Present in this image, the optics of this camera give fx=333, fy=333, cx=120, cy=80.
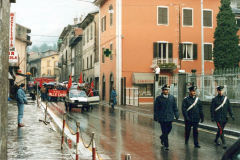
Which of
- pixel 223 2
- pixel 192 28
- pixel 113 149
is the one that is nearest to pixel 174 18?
pixel 192 28

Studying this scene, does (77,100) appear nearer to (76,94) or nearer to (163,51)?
(76,94)

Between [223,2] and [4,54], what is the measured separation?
26678 millimetres

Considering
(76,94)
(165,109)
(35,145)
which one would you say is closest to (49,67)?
(76,94)

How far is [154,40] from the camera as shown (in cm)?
3231

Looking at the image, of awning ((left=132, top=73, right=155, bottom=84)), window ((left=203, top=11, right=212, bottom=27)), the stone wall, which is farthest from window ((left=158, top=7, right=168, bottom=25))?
the stone wall

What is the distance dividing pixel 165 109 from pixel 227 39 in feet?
72.1

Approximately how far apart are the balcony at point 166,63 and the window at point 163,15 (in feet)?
11.9

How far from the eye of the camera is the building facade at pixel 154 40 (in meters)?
31.8

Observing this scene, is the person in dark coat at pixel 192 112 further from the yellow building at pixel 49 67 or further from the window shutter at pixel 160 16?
the yellow building at pixel 49 67

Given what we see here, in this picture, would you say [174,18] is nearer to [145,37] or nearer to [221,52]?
[145,37]

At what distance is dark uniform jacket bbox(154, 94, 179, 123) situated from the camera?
30.2 feet

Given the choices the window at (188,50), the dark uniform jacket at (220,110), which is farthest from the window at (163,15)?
the dark uniform jacket at (220,110)

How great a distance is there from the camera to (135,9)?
32.0 meters

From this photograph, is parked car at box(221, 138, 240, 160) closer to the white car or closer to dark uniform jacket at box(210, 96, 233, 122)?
dark uniform jacket at box(210, 96, 233, 122)
